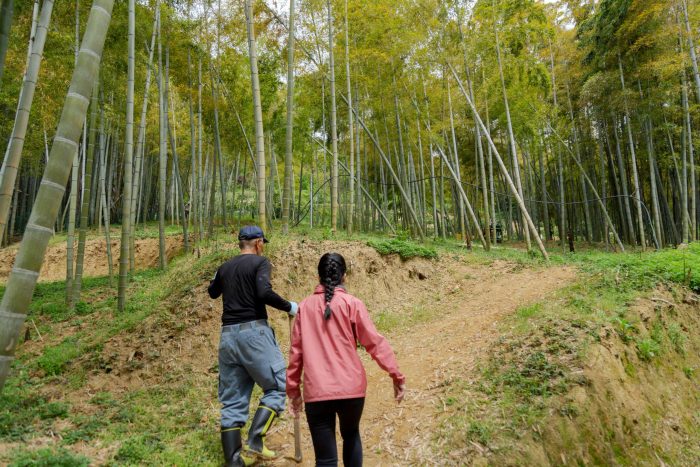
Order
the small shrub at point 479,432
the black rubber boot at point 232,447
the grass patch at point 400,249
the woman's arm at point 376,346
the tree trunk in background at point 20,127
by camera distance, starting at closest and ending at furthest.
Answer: the woman's arm at point 376,346, the black rubber boot at point 232,447, the small shrub at point 479,432, the tree trunk in background at point 20,127, the grass patch at point 400,249

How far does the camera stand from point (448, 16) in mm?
7984

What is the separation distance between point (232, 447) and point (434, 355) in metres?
2.49

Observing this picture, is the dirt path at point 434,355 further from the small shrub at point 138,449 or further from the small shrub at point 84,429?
the small shrub at point 84,429

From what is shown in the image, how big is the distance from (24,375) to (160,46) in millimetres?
5837

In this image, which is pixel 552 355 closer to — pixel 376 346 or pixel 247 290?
pixel 376 346

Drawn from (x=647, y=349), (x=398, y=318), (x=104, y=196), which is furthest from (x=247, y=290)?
(x=104, y=196)

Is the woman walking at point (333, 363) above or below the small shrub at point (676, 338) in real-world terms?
above

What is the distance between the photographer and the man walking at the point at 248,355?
221 centimetres

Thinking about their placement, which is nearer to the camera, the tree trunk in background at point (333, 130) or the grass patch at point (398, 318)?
the grass patch at point (398, 318)

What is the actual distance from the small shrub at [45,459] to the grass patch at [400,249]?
4810mm

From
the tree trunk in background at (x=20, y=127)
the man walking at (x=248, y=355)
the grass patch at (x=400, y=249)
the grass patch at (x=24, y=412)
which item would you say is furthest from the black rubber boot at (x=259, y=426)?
the grass patch at (x=400, y=249)

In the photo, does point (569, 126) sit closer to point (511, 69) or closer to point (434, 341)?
point (511, 69)

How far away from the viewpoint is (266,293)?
2230 mm

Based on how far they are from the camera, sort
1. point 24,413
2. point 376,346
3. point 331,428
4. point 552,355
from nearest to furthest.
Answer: point 331,428
point 376,346
point 24,413
point 552,355
